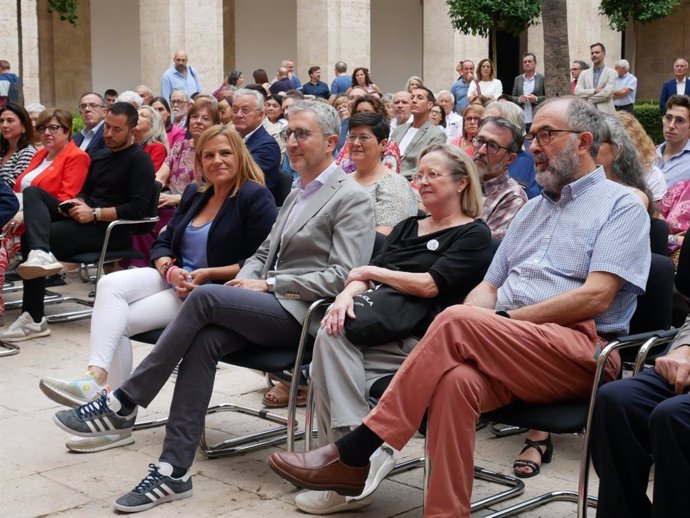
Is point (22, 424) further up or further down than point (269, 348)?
further down

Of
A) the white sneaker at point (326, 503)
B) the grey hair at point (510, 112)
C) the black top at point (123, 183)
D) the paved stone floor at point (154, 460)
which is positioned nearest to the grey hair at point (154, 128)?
the black top at point (123, 183)

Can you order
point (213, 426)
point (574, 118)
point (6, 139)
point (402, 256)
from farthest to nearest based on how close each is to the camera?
point (6, 139) → point (213, 426) → point (402, 256) → point (574, 118)

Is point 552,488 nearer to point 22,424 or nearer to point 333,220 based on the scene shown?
point 333,220

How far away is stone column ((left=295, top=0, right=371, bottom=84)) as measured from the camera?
20.6 metres

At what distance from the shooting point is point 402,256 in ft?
14.4

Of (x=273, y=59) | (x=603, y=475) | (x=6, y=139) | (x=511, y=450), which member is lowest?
(x=511, y=450)

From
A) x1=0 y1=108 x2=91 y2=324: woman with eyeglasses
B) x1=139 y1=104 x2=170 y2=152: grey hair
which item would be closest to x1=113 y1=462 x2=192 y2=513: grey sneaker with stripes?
x1=0 y1=108 x2=91 y2=324: woman with eyeglasses

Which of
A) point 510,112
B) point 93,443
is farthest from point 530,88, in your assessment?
point 93,443

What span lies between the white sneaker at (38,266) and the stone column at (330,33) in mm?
13993

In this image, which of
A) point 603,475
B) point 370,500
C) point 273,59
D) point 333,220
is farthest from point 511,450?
point 273,59

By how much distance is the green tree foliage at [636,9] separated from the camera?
23.2m

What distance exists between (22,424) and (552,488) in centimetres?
268

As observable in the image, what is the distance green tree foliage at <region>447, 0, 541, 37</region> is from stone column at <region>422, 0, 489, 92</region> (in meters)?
2.73

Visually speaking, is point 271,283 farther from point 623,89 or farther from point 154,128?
point 623,89
